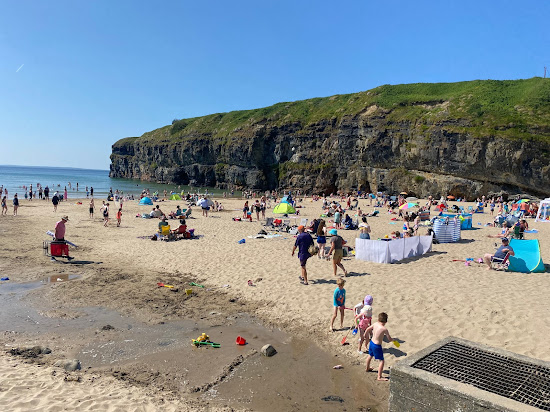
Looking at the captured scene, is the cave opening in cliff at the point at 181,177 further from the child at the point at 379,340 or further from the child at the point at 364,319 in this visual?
the child at the point at 379,340

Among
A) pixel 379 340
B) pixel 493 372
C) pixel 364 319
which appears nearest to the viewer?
pixel 493 372

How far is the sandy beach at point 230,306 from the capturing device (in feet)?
18.0

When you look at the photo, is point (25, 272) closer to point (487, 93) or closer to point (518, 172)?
point (518, 172)

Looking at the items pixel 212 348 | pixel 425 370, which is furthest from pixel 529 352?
pixel 212 348

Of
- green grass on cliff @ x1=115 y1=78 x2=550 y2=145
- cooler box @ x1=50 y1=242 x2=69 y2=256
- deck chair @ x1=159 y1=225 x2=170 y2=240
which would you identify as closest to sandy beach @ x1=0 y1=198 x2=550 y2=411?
cooler box @ x1=50 y1=242 x2=69 y2=256

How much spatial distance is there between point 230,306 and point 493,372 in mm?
6346

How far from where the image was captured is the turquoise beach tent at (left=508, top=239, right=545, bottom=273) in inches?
447

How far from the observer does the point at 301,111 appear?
73.1 metres

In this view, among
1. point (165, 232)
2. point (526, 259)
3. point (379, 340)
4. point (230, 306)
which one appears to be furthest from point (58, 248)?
point (526, 259)

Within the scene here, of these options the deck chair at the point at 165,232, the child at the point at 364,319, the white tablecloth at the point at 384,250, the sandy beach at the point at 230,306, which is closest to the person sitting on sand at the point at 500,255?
the sandy beach at the point at 230,306

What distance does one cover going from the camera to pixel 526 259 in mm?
11727

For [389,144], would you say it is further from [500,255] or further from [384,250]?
[384,250]

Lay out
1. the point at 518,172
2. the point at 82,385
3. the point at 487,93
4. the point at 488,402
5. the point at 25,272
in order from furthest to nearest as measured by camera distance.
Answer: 1. the point at 487,93
2. the point at 518,172
3. the point at 25,272
4. the point at 82,385
5. the point at 488,402

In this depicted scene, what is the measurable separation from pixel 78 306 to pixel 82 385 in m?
4.06
